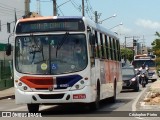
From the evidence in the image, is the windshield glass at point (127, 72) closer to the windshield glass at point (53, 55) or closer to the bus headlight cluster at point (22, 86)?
the windshield glass at point (53, 55)

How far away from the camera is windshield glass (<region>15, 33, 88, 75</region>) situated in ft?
54.0

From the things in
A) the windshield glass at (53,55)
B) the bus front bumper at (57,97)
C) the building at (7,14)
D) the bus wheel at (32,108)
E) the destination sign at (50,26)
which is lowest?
the bus wheel at (32,108)

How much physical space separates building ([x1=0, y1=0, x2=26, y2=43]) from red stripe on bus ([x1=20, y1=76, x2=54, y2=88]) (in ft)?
99.1

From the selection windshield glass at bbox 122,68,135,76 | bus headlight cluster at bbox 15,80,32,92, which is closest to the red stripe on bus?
bus headlight cluster at bbox 15,80,32,92

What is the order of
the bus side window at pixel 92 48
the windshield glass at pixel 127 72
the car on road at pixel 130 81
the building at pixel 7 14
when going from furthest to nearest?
the building at pixel 7 14 < the windshield glass at pixel 127 72 < the car on road at pixel 130 81 < the bus side window at pixel 92 48

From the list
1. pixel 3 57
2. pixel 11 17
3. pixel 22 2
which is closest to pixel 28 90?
pixel 3 57

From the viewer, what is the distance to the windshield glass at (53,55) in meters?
16.5

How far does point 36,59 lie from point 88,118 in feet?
9.02

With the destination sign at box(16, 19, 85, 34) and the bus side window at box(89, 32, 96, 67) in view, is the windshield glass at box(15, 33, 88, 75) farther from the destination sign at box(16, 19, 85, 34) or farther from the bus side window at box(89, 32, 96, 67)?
the bus side window at box(89, 32, 96, 67)

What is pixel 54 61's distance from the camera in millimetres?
16516

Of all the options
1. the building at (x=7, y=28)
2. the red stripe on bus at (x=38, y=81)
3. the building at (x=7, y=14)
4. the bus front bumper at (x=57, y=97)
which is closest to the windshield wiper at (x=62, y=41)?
the red stripe on bus at (x=38, y=81)

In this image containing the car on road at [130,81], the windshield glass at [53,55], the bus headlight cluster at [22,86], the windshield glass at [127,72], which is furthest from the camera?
the windshield glass at [127,72]

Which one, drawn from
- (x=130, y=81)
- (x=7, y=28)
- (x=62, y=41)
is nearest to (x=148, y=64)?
(x=7, y=28)

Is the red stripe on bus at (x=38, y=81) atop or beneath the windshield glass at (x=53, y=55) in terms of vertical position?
beneath
